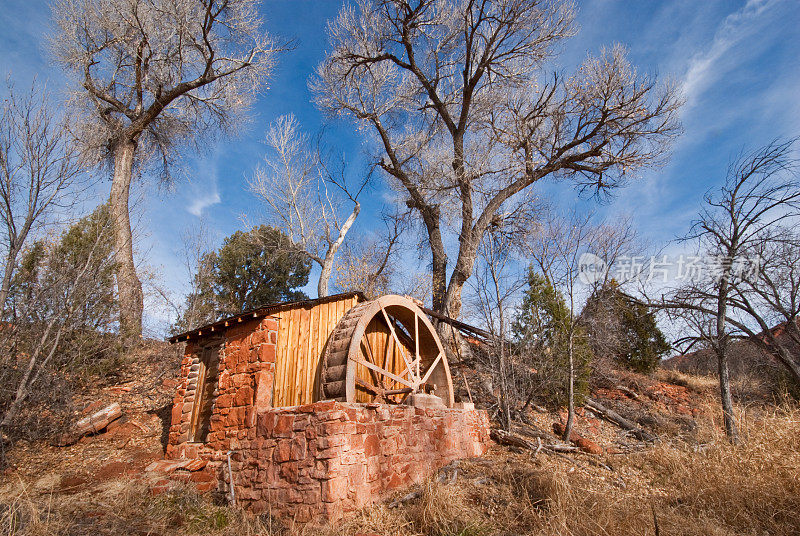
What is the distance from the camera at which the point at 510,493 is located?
17.6ft

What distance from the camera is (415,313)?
9266mm

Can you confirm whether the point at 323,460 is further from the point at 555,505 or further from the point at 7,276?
the point at 7,276

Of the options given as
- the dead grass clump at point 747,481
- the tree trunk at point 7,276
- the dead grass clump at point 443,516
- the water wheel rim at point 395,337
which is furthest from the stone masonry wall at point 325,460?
the tree trunk at point 7,276

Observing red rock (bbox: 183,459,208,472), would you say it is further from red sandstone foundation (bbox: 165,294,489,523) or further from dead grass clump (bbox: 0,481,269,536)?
dead grass clump (bbox: 0,481,269,536)

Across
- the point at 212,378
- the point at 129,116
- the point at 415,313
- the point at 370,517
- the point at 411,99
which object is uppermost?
the point at 411,99

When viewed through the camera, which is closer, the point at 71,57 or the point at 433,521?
the point at 433,521

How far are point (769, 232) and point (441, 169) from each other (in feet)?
31.9

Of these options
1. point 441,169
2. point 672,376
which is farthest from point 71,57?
point 672,376

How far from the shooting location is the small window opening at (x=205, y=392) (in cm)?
745

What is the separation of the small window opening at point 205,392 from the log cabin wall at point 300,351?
1.35m

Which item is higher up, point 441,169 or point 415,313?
point 441,169

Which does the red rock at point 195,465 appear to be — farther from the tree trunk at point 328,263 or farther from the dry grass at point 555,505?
the tree trunk at point 328,263

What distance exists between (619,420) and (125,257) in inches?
584

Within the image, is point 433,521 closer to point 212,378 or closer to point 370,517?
point 370,517
